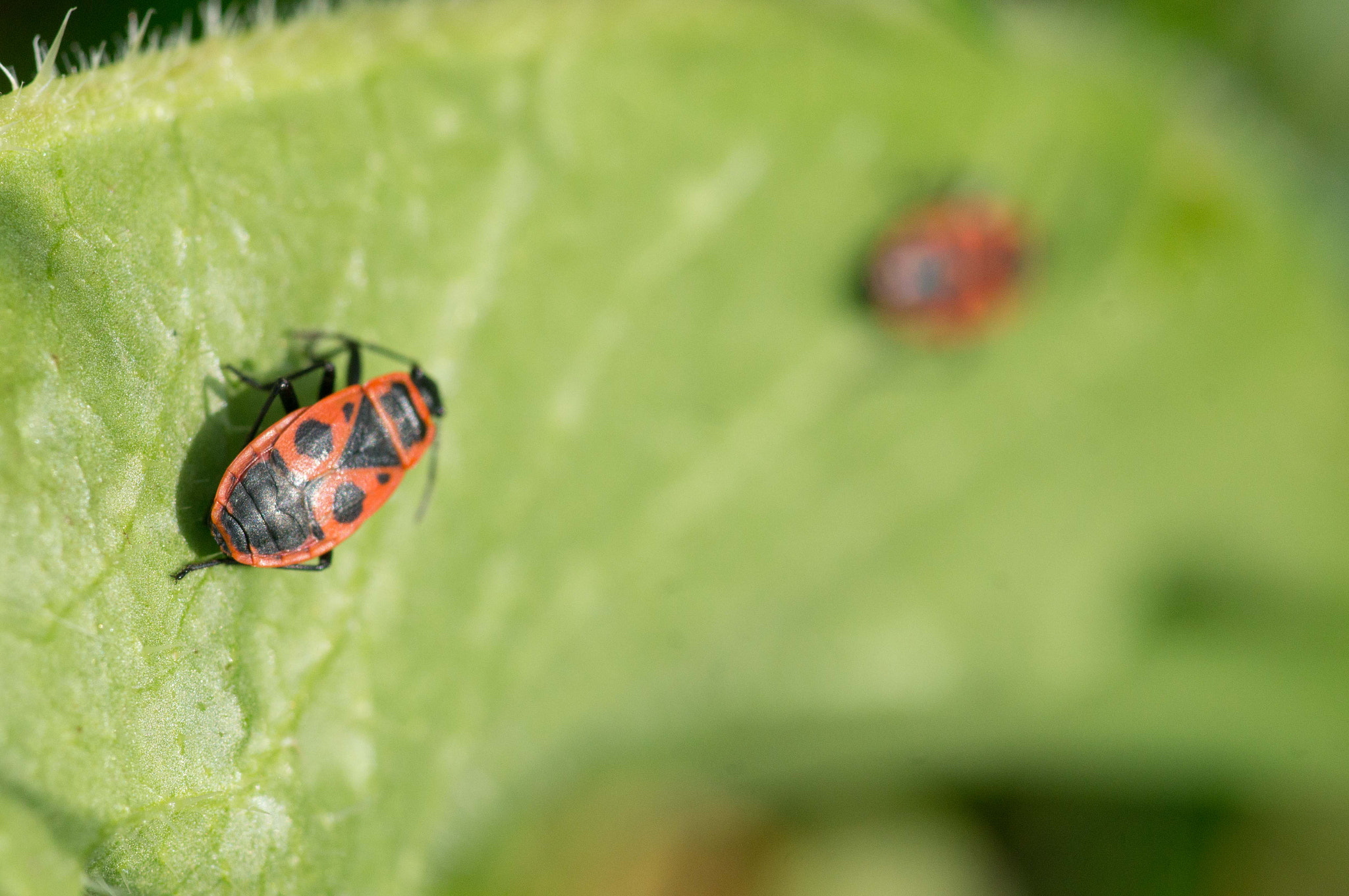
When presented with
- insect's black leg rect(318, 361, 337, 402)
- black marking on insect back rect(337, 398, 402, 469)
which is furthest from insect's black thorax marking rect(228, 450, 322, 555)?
insect's black leg rect(318, 361, 337, 402)

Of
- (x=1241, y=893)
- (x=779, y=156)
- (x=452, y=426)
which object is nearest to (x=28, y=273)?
(x=452, y=426)

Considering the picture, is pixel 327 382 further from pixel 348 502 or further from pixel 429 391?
pixel 348 502

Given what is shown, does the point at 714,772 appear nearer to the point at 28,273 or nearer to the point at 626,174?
the point at 626,174

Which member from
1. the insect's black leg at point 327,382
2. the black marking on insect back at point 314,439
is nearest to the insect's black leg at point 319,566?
the black marking on insect back at point 314,439

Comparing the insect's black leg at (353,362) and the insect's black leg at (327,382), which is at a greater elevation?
the insect's black leg at (353,362)

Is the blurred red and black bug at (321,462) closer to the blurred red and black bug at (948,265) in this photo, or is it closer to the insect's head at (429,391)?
the insect's head at (429,391)

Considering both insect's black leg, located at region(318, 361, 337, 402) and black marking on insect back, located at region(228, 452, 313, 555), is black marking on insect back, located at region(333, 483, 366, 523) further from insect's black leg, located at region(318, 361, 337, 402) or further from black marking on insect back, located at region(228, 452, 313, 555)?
insect's black leg, located at region(318, 361, 337, 402)
